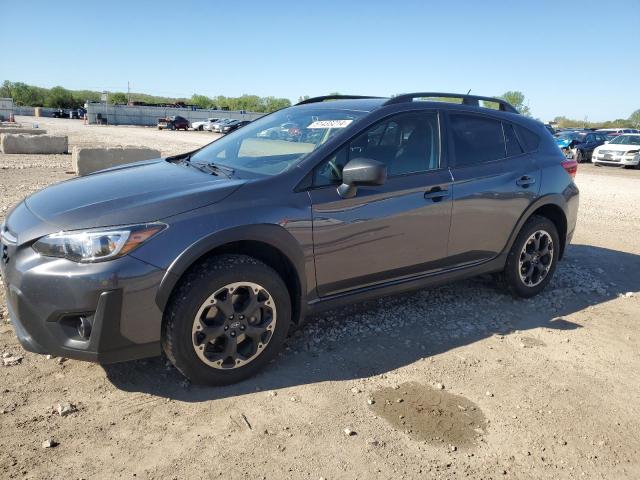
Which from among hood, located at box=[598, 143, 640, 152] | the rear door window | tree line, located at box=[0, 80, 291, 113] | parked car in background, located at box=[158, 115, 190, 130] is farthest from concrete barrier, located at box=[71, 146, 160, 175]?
tree line, located at box=[0, 80, 291, 113]

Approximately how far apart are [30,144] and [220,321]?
691 inches

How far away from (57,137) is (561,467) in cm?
1931

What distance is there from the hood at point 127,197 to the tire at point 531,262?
8.96 feet

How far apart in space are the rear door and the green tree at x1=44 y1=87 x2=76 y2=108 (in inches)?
4308

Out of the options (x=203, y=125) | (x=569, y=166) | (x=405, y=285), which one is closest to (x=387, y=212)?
(x=405, y=285)

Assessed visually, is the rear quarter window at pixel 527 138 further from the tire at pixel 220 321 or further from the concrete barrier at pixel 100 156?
the concrete barrier at pixel 100 156

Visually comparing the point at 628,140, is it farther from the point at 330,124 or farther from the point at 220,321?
the point at 220,321

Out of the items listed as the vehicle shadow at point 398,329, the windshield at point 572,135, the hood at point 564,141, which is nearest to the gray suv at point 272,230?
the vehicle shadow at point 398,329

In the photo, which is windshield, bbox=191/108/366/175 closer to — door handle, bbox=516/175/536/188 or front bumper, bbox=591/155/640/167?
door handle, bbox=516/175/536/188

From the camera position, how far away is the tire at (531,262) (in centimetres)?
458

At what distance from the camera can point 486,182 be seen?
13.8 ft

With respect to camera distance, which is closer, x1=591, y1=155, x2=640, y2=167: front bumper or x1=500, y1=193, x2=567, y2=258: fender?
x1=500, y1=193, x2=567, y2=258: fender

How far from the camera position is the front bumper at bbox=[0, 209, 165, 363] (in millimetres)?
2617

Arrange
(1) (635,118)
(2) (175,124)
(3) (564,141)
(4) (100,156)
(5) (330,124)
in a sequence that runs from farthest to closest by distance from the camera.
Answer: (1) (635,118), (2) (175,124), (3) (564,141), (4) (100,156), (5) (330,124)
